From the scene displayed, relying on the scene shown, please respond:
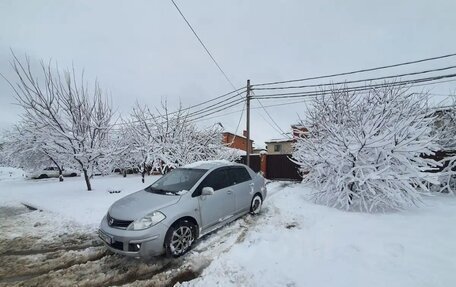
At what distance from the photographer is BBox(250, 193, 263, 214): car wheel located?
679 cm

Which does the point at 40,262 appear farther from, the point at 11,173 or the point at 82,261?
the point at 11,173

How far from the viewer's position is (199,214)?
4.83 meters

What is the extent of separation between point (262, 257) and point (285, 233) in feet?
4.08

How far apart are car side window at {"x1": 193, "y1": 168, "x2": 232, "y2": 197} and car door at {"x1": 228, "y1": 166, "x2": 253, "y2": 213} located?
0.78 feet

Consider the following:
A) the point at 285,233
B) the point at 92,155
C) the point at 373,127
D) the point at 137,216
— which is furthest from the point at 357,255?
the point at 92,155

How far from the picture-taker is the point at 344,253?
13.3ft

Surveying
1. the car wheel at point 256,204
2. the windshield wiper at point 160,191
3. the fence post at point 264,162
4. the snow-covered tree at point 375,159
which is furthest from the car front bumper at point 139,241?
the fence post at point 264,162

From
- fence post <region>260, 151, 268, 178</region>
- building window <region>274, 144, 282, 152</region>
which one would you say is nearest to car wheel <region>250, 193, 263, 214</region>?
fence post <region>260, 151, 268, 178</region>

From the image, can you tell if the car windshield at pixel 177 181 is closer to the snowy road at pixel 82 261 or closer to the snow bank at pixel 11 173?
the snowy road at pixel 82 261

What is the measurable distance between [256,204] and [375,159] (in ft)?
12.1

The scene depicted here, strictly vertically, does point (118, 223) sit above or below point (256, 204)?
above

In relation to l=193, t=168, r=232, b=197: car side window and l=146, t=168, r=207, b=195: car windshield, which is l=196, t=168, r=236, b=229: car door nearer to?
l=193, t=168, r=232, b=197: car side window

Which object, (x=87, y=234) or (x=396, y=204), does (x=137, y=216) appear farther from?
(x=396, y=204)

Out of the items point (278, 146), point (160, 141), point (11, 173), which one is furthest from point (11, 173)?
point (278, 146)
